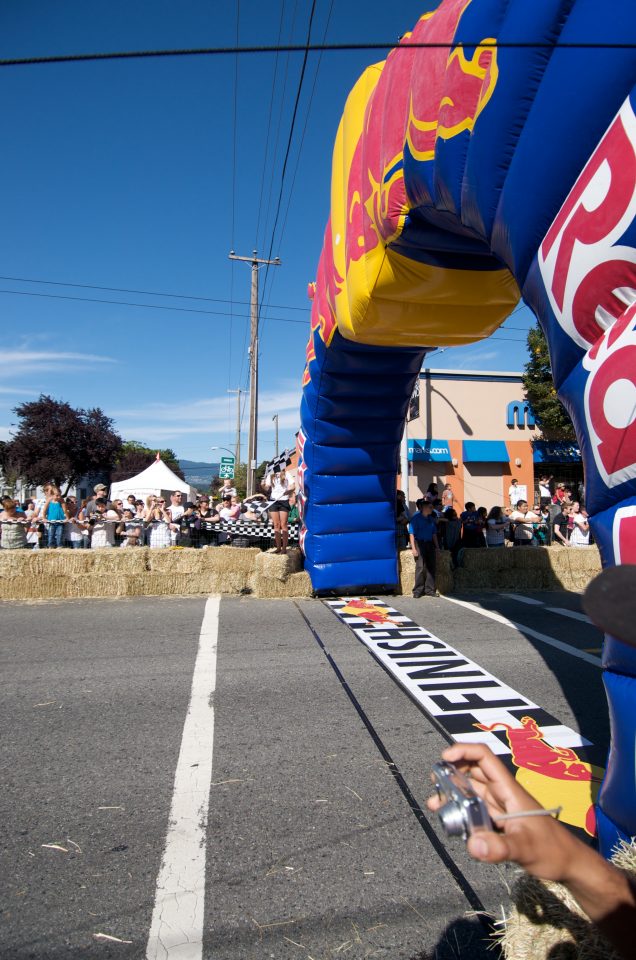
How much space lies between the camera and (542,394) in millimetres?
23828

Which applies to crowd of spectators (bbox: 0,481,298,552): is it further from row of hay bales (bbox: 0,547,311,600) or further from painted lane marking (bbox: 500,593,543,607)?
painted lane marking (bbox: 500,593,543,607)

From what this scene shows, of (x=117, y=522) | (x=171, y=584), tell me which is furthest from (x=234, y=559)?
(x=117, y=522)

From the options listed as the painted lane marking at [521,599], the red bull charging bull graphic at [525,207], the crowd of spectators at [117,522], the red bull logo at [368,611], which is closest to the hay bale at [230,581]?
the crowd of spectators at [117,522]

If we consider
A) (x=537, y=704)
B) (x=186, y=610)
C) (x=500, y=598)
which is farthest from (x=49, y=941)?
(x=500, y=598)

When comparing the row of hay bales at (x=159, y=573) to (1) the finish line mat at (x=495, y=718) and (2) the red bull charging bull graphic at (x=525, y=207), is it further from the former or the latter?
(2) the red bull charging bull graphic at (x=525, y=207)

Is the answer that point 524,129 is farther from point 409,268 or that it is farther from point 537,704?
point 537,704

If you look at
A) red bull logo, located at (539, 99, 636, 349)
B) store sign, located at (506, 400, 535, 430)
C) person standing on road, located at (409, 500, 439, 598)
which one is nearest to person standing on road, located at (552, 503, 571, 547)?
person standing on road, located at (409, 500, 439, 598)

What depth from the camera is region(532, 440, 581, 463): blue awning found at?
81.2 ft

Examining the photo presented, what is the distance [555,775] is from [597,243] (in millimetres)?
2914

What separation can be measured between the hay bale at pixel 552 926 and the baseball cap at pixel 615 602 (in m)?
0.93

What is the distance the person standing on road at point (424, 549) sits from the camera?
928 cm

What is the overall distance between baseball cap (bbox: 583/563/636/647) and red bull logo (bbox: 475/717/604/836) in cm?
245

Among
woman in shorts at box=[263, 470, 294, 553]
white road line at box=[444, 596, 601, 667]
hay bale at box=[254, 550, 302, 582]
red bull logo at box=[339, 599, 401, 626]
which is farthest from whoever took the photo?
woman in shorts at box=[263, 470, 294, 553]

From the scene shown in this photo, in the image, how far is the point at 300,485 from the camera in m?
9.30
